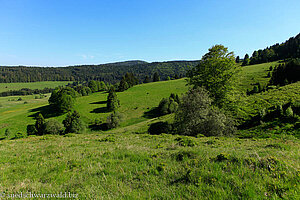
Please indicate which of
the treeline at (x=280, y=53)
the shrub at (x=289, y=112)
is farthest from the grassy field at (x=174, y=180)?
the treeline at (x=280, y=53)

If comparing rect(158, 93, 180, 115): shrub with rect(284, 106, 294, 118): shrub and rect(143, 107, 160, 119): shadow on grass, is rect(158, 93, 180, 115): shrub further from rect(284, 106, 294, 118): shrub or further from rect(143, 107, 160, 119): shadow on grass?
rect(284, 106, 294, 118): shrub

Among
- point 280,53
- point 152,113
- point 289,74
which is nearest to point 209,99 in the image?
point 152,113

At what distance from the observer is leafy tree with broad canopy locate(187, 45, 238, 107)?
21172 mm

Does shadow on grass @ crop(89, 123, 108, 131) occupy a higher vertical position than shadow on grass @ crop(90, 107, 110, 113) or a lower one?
lower

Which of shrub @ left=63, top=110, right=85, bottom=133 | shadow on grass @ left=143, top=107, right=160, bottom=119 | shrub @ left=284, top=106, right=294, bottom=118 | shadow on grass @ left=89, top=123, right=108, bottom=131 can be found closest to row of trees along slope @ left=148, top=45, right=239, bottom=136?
shrub @ left=284, top=106, right=294, bottom=118

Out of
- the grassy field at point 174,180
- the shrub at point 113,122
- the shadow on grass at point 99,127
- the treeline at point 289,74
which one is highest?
the treeline at point 289,74

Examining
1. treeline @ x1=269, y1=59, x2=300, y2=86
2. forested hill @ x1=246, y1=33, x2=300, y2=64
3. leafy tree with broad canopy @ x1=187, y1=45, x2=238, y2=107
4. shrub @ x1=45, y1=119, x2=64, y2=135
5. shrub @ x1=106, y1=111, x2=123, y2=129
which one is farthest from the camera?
forested hill @ x1=246, y1=33, x2=300, y2=64

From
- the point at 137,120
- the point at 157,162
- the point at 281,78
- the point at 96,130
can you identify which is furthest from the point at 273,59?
the point at 157,162

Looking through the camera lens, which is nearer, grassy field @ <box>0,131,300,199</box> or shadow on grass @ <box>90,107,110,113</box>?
grassy field @ <box>0,131,300,199</box>

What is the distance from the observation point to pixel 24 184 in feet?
14.7

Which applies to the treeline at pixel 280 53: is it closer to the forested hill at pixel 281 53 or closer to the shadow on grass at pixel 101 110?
the forested hill at pixel 281 53

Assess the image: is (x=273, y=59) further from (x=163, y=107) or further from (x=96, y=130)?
(x=96, y=130)

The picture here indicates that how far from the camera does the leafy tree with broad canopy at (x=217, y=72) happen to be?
21172 mm

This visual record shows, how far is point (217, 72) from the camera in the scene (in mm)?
21797
